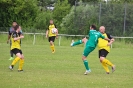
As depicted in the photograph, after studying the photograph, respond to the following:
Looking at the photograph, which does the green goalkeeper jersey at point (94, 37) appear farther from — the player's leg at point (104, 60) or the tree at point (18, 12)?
the tree at point (18, 12)

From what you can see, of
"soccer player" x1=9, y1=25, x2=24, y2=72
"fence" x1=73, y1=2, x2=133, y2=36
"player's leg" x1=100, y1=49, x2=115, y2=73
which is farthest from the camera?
Answer: "fence" x1=73, y1=2, x2=133, y2=36

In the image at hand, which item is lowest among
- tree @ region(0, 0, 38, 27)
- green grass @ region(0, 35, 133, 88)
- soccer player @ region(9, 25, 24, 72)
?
tree @ region(0, 0, 38, 27)

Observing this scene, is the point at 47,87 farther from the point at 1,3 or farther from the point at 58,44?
the point at 1,3

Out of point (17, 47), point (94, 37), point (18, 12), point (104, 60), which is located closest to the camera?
point (94, 37)

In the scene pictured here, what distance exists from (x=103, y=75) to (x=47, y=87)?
157 inches

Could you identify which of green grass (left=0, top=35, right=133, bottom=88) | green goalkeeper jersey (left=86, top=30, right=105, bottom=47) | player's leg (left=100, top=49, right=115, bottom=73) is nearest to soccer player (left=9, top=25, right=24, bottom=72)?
green grass (left=0, top=35, right=133, bottom=88)

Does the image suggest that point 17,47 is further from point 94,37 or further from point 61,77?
point 94,37

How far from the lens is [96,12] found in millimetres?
40312

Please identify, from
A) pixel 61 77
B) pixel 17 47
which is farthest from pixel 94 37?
pixel 17 47

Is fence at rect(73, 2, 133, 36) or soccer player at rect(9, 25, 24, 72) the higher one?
soccer player at rect(9, 25, 24, 72)

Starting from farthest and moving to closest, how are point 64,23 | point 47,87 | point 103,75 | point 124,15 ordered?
1. point 64,23
2. point 124,15
3. point 103,75
4. point 47,87

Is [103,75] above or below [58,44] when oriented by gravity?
above

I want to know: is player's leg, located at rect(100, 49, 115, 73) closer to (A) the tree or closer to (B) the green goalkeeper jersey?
(B) the green goalkeeper jersey

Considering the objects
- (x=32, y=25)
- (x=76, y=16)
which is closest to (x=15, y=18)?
(x=32, y=25)
